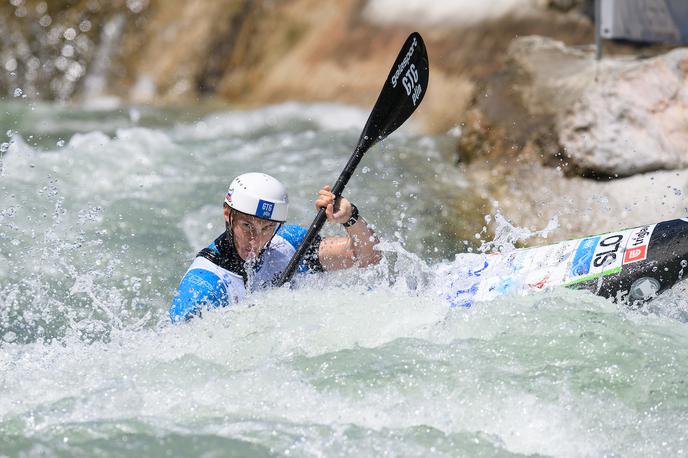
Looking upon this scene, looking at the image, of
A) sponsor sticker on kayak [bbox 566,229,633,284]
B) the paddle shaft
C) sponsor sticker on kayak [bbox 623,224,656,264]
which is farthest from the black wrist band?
sponsor sticker on kayak [bbox 623,224,656,264]

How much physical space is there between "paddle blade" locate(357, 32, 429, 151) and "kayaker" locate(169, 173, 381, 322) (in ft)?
1.96

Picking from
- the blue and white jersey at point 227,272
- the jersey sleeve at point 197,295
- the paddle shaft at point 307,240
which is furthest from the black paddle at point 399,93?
the jersey sleeve at point 197,295

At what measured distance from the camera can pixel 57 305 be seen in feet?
19.1

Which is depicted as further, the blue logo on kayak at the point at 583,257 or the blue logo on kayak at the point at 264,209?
the blue logo on kayak at the point at 583,257

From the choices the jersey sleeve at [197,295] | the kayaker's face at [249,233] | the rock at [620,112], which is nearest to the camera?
the jersey sleeve at [197,295]

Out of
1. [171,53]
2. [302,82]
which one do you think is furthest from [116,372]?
[171,53]

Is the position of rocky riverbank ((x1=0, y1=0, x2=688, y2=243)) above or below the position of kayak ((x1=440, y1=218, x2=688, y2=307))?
above

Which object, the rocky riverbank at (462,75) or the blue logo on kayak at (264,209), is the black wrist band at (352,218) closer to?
the blue logo on kayak at (264,209)

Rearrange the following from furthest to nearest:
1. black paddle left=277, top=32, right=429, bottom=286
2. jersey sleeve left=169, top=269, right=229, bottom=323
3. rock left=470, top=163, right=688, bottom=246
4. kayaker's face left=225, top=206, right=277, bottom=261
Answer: rock left=470, top=163, right=688, bottom=246 → black paddle left=277, top=32, right=429, bottom=286 → kayaker's face left=225, top=206, right=277, bottom=261 → jersey sleeve left=169, top=269, right=229, bottom=323

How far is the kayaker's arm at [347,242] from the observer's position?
448cm

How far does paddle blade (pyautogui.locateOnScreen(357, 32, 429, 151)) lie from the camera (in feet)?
16.6

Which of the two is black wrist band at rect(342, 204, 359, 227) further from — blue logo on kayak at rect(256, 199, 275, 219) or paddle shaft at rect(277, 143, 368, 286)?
blue logo on kayak at rect(256, 199, 275, 219)

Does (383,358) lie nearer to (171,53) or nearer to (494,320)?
(494,320)

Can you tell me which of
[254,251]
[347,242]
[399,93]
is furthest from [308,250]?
[399,93]
